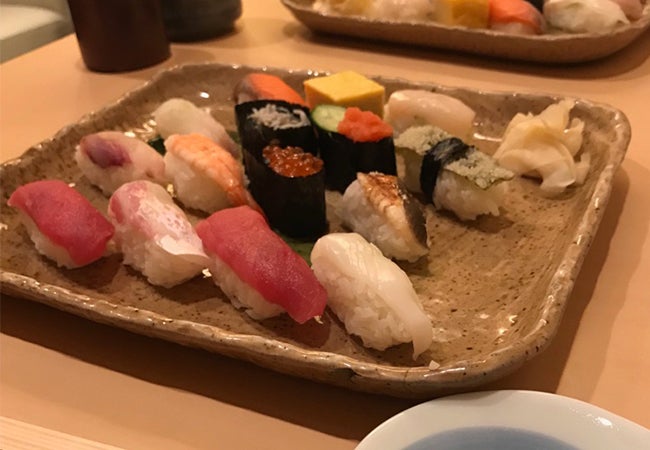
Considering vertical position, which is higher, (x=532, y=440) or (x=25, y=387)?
(x=532, y=440)

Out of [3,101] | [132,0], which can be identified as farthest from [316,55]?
[3,101]

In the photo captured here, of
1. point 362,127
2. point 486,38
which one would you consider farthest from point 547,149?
point 486,38

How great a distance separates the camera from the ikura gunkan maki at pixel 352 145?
54.4 inches

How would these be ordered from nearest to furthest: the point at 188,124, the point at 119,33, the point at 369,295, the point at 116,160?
1. the point at 369,295
2. the point at 116,160
3. the point at 188,124
4. the point at 119,33

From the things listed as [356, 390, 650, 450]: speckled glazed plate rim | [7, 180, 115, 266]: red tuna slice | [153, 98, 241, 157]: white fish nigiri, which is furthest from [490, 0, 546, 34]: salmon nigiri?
[356, 390, 650, 450]: speckled glazed plate rim

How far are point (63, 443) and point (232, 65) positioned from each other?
1.23 meters

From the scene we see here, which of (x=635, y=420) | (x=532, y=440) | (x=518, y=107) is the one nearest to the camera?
(x=532, y=440)

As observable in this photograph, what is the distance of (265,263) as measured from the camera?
1044 mm

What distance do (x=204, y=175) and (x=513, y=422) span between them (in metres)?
0.79

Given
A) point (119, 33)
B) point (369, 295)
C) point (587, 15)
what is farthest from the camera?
point (119, 33)

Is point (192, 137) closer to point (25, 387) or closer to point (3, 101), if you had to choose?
point (25, 387)

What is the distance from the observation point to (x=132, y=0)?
6.28 feet

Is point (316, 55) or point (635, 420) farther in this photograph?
point (316, 55)

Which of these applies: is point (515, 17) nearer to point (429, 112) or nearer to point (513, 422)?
point (429, 112)
